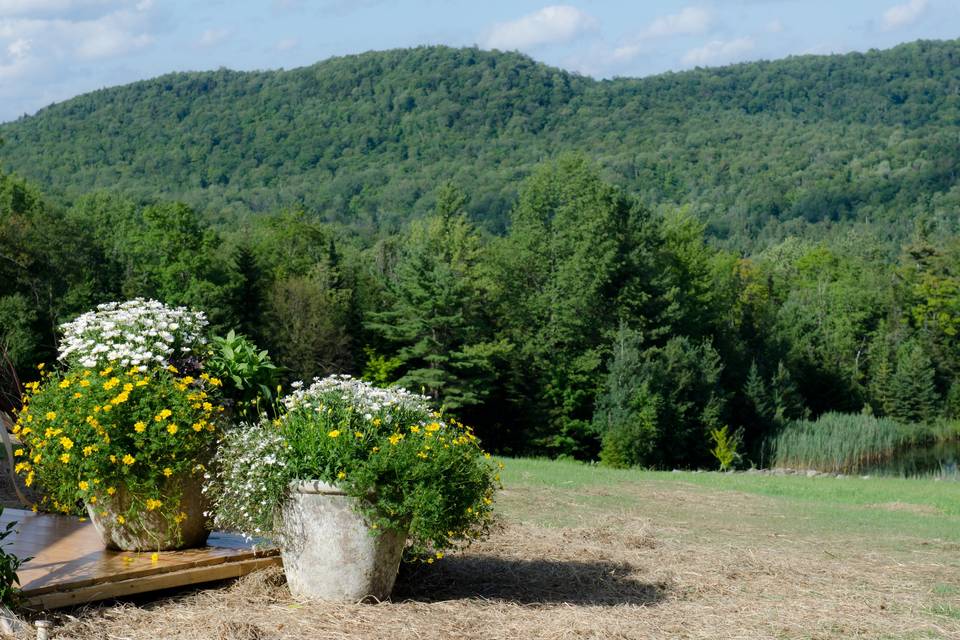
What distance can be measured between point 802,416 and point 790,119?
103 meters

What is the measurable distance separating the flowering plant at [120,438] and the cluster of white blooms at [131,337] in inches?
4.5

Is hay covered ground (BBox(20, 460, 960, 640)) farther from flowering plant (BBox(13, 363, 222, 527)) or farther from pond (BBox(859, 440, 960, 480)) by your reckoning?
pond (BBox(859, 440, 960, 480))

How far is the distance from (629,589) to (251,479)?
288 centimetres

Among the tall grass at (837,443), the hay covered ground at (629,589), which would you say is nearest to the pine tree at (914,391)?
the tall grass at (837,443)

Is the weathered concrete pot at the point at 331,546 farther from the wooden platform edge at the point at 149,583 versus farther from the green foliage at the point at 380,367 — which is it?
the green foliage at the point at 380,367

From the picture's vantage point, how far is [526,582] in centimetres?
709

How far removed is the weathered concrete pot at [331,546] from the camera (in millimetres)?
5672

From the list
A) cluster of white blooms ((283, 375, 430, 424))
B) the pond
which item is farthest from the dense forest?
the pond

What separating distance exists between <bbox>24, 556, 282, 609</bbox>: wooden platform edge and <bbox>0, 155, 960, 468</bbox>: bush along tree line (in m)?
25.9

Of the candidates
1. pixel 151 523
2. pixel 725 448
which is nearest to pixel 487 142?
pixel 725 448

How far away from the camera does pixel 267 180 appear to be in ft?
327

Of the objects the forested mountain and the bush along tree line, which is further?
the forested mountain

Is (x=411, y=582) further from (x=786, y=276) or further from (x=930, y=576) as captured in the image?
(x=786, y=276)

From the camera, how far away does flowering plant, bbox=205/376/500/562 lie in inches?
220
